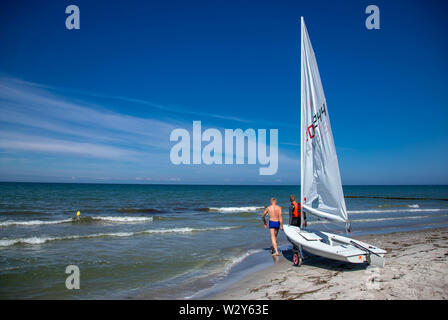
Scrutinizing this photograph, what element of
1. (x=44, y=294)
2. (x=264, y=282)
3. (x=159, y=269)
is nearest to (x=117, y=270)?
(x=159, y=269)

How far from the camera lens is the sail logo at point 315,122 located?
24.5ft

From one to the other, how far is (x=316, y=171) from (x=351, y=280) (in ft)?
10.1

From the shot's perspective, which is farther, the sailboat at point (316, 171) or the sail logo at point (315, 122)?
the sail logo at point (315, 122)

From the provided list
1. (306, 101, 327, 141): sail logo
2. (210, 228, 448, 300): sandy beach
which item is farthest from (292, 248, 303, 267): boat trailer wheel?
(306, 101, 327, 141): sail logo

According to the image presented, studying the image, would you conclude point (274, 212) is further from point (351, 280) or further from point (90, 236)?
point (90, 236)

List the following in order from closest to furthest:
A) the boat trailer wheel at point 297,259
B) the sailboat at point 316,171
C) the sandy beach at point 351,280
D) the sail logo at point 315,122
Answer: the sandy beach at point 351,280 < the sailboat at point 316,171 < the sail logo at point 315,122 < the boat trailer wheel at point 297,259

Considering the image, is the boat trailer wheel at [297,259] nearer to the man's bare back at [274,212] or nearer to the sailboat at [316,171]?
the sailboat at [316,171]

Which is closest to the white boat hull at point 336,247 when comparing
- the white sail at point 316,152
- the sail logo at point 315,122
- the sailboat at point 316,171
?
the sailboat at point 316,171

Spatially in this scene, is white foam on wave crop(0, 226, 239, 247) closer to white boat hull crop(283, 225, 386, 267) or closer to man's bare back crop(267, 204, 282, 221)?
man's bare back crop(267, 204, 282, 221)

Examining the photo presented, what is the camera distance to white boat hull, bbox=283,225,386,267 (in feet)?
20.5

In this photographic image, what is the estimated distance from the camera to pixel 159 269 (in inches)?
331
